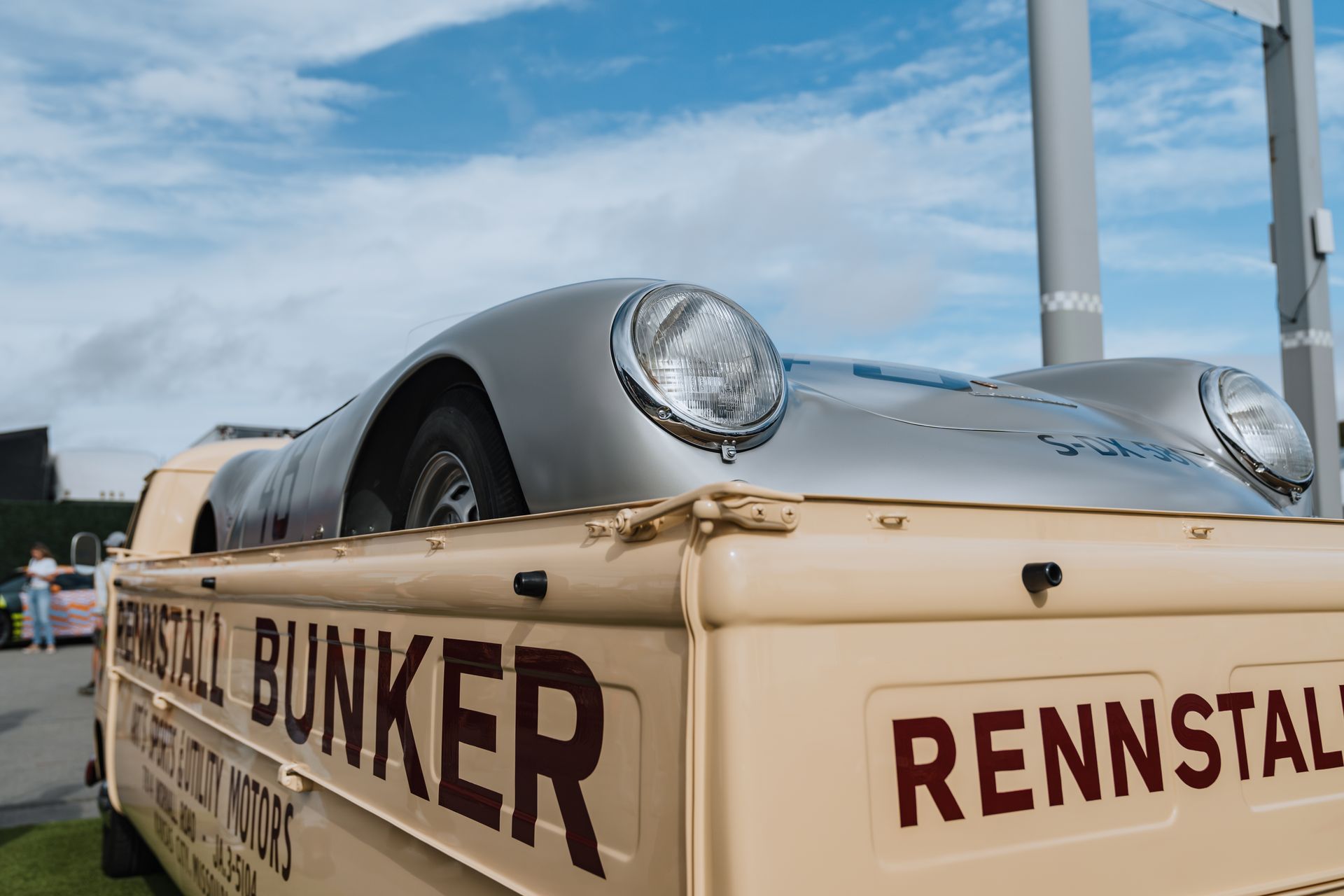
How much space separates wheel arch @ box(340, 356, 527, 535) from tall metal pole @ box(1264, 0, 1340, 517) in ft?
25.7

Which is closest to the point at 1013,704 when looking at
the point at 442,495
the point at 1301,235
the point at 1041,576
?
the point at 1041,576

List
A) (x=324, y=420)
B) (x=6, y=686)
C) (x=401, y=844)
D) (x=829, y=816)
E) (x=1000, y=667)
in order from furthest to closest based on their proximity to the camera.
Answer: (x=6, y=686) < (x=324, y=420) < (x=401, y=844) < (x=1000, y=667) < (x=829, y=816)

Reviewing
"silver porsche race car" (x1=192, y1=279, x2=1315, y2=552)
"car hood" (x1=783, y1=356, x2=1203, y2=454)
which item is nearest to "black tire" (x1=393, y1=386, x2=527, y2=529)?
"silver porsche race car" (x1=192, y1=279, x2=1315, y2=552)

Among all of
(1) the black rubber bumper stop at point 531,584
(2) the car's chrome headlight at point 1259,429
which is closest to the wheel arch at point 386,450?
(1) the black rubber bumper stop at point 531,584

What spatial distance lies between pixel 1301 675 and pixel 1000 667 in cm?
56

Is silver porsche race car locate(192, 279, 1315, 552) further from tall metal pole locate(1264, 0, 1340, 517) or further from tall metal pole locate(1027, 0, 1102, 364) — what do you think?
tall metal pole locate(1264, 0, 1340, 517)

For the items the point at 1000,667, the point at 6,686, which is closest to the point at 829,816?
the point at 1000,667

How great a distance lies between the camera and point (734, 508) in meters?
0.99

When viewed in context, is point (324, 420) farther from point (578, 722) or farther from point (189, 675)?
point (578, 722)

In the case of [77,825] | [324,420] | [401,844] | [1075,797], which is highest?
[324,420]

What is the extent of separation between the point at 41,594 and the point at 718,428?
1547 centimetres

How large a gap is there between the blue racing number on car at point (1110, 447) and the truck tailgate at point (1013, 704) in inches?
20.9

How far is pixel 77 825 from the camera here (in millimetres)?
5383

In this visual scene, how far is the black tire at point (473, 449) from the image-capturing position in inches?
75.1
